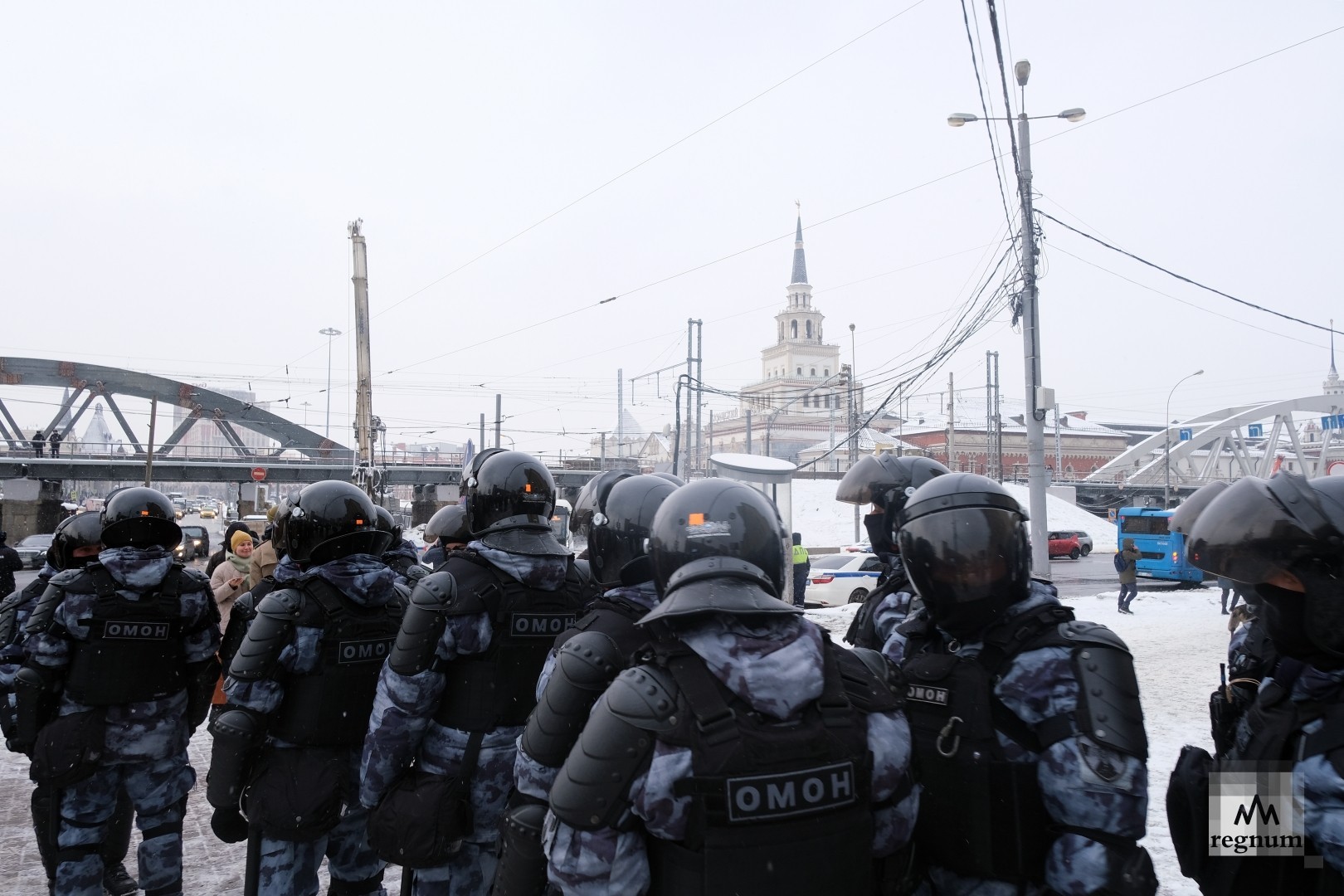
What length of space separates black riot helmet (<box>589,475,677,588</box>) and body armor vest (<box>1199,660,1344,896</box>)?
1873 mm

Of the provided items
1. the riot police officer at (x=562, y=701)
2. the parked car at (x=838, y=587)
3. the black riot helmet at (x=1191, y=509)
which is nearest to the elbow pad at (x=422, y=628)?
the riot police officer at (x=562, y=701)

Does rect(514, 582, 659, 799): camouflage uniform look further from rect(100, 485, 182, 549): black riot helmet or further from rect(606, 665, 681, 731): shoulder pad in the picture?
rect(100, 485, 182, 549): black riot helmet

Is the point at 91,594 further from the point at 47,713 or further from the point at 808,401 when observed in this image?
the point at 808,401

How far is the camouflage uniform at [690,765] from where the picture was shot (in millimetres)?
1707

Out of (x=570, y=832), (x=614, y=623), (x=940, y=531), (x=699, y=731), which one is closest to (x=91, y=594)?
(x=614, y=623)

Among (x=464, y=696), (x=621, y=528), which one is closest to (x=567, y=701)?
(x=621, y=528)

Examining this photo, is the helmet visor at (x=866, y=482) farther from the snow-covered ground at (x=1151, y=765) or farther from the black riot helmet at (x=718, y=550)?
the black riot helmet at (x=718, y=550)

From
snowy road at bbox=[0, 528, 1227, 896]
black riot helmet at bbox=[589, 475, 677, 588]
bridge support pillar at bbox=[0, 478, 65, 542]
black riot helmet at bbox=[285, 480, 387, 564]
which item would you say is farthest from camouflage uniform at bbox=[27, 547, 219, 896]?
bridge support pillar at bbox=[0, 478, 65, 542]

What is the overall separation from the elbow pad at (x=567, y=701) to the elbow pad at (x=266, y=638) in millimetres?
1729

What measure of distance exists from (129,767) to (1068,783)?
448cm

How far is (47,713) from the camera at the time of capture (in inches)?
164

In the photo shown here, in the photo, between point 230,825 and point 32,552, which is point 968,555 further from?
point 32,552

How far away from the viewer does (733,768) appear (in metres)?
1.65

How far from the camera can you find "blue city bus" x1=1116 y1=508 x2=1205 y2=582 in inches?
930
